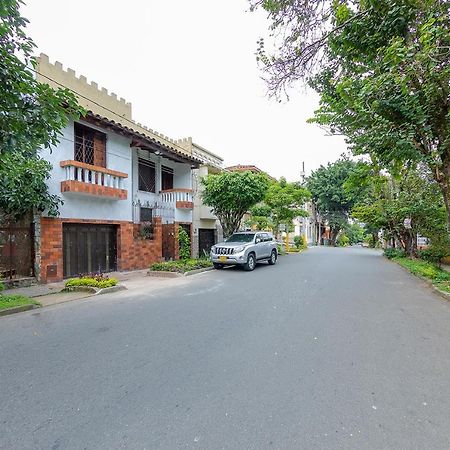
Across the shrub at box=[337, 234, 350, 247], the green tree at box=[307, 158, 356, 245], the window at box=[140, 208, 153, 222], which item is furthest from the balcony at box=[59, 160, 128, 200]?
the shrub at box=[337, 234, 350, 247]

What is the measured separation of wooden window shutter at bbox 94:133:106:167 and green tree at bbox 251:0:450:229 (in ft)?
23.3

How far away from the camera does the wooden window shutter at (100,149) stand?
12188mm

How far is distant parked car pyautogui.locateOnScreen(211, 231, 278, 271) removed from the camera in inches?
525

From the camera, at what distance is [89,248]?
12031mm

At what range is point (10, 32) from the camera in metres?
4.27

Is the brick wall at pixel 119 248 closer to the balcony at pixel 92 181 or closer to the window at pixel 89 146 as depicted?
the balcony at pixel 92 181

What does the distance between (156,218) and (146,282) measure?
495 centimetres

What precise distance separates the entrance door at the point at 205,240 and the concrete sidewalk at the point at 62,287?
6.99m

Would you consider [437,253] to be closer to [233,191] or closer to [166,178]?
[233,191]

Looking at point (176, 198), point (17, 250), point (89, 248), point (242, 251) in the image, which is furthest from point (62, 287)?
point (176, 198)

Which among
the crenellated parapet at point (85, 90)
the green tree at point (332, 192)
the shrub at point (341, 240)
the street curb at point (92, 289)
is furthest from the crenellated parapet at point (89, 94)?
the shrub at point (341, 240)

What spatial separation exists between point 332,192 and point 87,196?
108ft

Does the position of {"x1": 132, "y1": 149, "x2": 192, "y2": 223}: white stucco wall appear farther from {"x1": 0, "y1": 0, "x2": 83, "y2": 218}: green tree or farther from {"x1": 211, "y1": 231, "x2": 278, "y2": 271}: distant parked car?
{"x1": 0, "y1": 0, "x2": 83, "y2": 218}: green tree

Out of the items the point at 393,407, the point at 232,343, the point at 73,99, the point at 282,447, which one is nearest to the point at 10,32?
the point at 73,99
